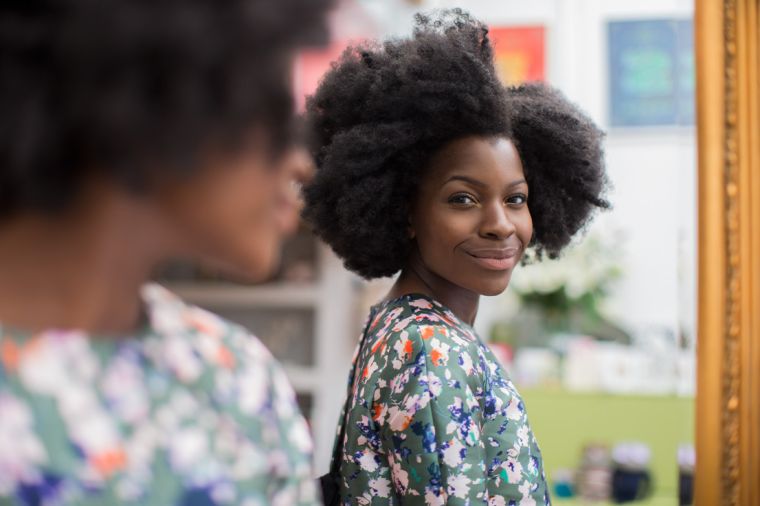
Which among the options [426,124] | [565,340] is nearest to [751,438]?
[426,124]

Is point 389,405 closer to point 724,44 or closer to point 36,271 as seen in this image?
point 36,271

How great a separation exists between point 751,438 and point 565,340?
2097mm

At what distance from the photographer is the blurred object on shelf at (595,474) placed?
138 inches

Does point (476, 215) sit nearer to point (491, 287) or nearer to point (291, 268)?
point (491, 287)

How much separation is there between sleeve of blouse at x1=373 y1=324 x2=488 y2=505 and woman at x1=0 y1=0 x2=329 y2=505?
360mm

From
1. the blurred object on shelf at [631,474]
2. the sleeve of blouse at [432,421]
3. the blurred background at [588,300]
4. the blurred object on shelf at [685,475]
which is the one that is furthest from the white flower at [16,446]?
the blurred object on shelf at [631,474]

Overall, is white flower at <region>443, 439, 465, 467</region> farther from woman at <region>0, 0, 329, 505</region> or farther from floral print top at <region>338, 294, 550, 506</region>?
woman at <region>0, 0, 329, 505</region>

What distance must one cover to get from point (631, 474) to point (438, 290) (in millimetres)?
2433

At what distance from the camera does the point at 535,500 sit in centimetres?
120

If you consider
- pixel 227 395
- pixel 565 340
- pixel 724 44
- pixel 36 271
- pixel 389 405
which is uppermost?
pixel 724 44

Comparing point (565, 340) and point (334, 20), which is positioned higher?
point (334, 20)

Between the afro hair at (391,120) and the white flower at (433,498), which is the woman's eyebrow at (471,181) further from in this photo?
the white flower at (433,498)

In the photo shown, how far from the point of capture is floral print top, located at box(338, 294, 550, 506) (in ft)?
3.71

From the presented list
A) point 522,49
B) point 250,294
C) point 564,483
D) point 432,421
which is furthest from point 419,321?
point 522,49
